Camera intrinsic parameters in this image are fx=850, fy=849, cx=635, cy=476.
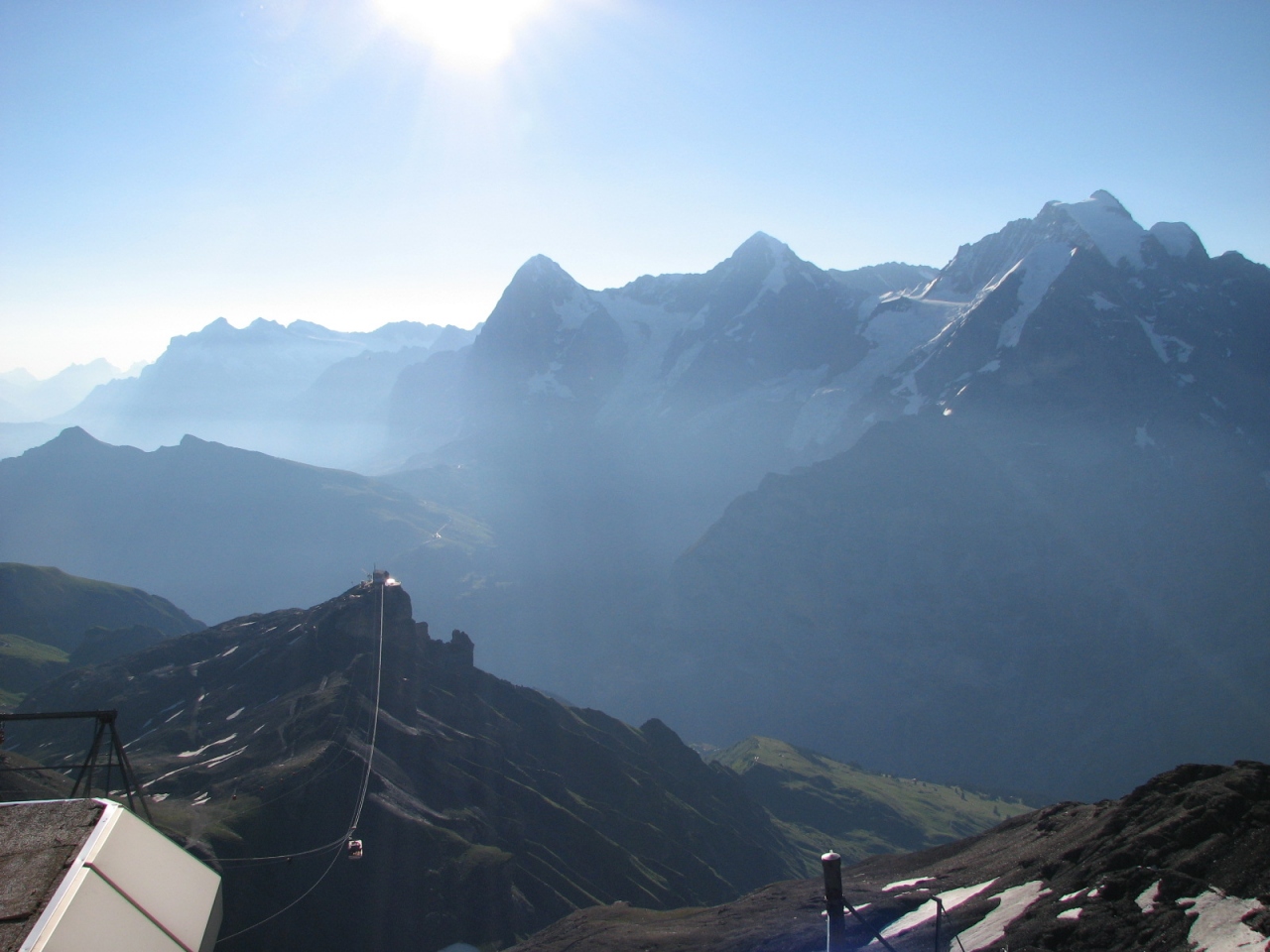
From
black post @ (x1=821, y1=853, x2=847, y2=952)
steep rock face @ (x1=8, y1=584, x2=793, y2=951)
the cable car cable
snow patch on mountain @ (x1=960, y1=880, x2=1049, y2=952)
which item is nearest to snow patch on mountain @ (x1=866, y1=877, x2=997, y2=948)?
snow patch on mountain @ (x1=960, y1=880, x2=1049, y2=952)

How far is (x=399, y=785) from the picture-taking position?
102438mm

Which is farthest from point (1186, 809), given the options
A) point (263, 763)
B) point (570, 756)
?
point (570, 756)

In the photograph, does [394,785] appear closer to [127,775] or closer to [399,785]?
[399,785]

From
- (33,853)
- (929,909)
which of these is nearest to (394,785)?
(929,909)

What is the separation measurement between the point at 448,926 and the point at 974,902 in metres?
57.5

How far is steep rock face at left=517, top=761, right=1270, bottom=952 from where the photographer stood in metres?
37.1

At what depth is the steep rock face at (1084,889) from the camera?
37.1 metres

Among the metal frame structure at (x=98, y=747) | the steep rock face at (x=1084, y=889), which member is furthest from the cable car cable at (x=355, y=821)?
the metal frame structure at (x=98, y=747)

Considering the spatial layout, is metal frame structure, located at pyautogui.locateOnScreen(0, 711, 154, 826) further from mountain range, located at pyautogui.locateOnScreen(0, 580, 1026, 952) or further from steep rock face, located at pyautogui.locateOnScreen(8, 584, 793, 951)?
Result: steep rock face, located at pyautogui.locateOnScreen(8, 584, 793, 951)

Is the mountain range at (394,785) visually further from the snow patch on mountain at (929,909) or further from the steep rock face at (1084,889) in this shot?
the snow patch on mountain at (929,909)

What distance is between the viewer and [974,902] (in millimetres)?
51438

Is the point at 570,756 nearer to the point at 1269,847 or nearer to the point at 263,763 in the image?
the point at 263,763

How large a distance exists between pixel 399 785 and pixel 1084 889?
259 feet

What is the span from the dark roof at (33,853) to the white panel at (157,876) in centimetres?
30
